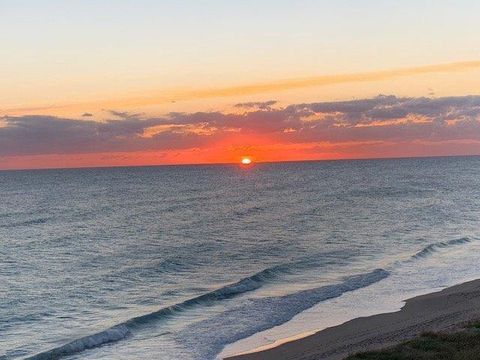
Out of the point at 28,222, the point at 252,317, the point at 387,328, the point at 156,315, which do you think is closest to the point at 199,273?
the point at 156,315

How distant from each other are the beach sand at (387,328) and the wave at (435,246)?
15.6 meters

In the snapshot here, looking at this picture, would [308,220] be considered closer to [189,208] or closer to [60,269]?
[189,208]

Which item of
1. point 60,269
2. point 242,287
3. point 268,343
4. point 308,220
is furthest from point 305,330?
point 308,220

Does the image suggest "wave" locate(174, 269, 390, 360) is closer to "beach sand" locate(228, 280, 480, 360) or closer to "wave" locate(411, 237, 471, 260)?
"beach sand" locate(228, 280, 480, 360)

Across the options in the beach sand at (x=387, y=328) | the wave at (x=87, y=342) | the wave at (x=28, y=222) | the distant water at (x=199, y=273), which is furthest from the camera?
the wave at (x=28, y=222)

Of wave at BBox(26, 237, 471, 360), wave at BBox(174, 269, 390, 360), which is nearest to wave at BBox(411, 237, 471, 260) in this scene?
wave at BBox(26, 237, 471, 360)

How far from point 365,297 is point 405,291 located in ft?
10.1

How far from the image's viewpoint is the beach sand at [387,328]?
26.1 m

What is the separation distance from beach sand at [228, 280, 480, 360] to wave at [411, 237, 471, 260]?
51.2 ft

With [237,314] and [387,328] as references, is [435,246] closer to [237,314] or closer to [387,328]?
[237,314]

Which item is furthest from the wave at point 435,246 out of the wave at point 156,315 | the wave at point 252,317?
the wave at point 156,315

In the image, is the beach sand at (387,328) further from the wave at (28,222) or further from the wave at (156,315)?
the wave at (28,222)

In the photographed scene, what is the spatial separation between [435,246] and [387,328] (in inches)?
1183

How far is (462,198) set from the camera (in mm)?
115688
